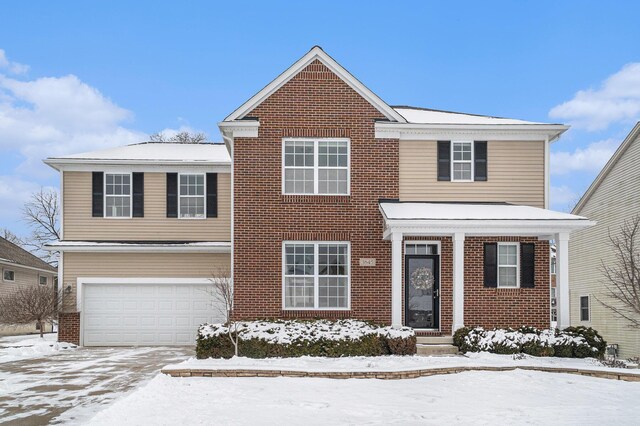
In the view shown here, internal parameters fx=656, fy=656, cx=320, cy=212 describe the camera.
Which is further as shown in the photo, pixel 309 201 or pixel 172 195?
pixel 172 195

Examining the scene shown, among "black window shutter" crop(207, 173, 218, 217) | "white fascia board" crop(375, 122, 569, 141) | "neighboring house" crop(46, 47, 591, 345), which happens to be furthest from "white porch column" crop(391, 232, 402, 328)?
"black window shutter" crop(207, 173, 218, 217)

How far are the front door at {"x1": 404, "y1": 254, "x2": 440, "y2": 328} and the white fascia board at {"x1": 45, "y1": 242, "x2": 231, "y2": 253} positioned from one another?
6547 mm

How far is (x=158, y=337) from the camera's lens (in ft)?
72.2

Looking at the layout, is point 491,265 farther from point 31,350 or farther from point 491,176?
point 31,350

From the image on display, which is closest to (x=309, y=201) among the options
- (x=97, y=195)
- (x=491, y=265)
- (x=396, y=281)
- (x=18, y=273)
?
(x=396, y=281)

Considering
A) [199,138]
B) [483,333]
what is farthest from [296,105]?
[199,138]

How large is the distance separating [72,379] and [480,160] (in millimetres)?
12135

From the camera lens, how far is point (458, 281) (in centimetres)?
1714

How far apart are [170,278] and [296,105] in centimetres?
783

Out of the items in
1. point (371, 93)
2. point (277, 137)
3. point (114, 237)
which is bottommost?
point (114, 237)

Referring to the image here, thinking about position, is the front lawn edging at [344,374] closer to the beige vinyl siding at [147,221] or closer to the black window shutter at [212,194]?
the beige vinyl siding at [147,221]

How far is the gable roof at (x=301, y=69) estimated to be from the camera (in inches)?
709

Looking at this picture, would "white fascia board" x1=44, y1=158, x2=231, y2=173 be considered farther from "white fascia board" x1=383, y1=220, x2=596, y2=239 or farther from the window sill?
"white fascia board" x1=383, y1=220, x2=596, y2=239

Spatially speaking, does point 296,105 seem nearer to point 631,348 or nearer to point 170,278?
point 170,278
